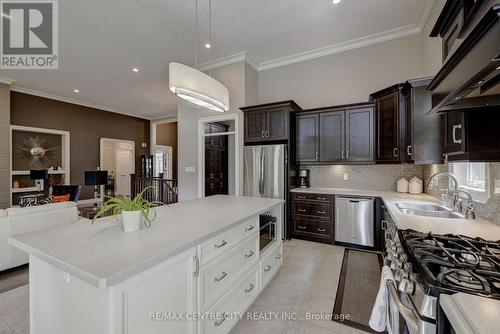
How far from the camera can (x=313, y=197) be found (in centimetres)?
371

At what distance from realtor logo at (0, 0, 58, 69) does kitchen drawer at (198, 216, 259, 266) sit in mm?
3826

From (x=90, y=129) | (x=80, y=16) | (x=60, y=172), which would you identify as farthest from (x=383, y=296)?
(x=90, y=129)

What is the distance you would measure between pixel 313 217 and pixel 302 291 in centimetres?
157

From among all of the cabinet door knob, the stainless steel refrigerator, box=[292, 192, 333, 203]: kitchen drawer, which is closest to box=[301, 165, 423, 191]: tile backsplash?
box=[292, 192, 333, 203]: kitchen drawer

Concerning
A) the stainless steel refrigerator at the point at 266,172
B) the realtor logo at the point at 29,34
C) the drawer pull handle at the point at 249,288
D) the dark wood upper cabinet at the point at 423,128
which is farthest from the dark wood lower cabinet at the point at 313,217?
the realtor logo at the point at 29,34

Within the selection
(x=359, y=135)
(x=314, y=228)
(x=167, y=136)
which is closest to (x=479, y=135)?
(x=359, y=135)

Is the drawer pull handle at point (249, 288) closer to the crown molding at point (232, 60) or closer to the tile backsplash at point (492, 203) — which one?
the tile backsplash at point (492, 203)

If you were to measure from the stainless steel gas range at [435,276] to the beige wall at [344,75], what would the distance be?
3315 mm

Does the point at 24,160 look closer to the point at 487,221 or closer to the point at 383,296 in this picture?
the point at 383,296

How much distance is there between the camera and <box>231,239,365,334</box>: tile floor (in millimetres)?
1813

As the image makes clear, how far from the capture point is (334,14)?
3.10m

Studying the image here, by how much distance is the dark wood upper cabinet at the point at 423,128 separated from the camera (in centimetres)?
250

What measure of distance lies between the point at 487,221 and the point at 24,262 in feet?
16.9

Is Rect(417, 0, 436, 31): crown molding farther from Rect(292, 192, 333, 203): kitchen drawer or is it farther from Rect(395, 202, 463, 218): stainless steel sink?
Rect(292, 192, 333, 203): kitchen drawer
